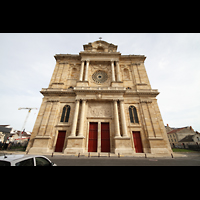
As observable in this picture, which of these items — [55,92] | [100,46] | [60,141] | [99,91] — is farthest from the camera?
[100,46]

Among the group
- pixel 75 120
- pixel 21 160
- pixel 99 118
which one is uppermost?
pixel 99 118

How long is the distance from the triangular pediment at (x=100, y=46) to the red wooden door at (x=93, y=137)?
18.9 m

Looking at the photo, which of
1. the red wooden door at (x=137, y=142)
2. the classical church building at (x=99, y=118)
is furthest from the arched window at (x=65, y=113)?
the red wooden door at (x=137, y=142)

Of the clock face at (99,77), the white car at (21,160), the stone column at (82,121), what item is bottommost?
the white car at (21,160)

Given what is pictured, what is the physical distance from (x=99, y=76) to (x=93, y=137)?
12992 millimetres

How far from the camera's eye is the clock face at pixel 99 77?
21375 millimetres

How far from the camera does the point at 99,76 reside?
22000 mm

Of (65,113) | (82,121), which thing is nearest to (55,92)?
(65,113)

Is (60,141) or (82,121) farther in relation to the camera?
(82,121)

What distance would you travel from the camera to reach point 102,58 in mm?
22328

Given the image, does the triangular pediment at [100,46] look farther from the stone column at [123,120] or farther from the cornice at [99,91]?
the stone column at [123,120]

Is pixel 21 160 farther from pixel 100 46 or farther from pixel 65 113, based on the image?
pixel 100 46

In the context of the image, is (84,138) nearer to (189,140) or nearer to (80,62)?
(80,62)
